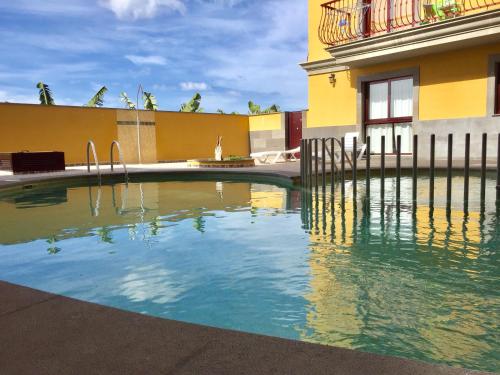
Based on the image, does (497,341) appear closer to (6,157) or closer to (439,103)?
(439,103)

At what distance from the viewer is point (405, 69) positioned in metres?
15.5

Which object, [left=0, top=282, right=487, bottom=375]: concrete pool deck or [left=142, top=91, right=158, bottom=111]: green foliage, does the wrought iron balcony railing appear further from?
[left=142, top=91, right=158, bottom=111]: green foliage

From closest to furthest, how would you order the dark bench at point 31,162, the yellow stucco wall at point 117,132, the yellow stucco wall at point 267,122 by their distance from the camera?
1. the dark bench at point 31,162
2. the yellow stucco wall at point 117,132
3. the yellow stucco wall at point 267,122

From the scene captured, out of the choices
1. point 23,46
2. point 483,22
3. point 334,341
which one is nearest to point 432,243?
point 334,341

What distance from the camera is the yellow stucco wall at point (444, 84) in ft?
45.2

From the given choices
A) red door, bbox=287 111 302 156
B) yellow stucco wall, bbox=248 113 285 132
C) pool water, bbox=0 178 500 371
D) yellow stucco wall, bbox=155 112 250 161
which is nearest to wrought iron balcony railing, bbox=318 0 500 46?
red door, bbox=287 111 302 156

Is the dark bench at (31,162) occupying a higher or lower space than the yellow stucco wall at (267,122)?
lower

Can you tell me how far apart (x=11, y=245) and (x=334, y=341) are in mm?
4330

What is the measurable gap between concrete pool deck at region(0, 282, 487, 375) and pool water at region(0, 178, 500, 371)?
0.93 metres

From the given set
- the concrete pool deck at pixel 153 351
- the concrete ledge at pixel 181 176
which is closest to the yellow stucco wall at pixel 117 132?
the concrete ledge at pixel 181 176

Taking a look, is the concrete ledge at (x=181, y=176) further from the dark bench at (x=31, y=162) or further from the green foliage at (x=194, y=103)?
the green foliage at (x=194, y=103)

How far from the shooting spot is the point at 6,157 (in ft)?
51.6

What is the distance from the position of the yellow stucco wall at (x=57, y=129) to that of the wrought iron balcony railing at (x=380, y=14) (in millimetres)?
11845

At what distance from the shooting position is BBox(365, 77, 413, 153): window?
626 inches
